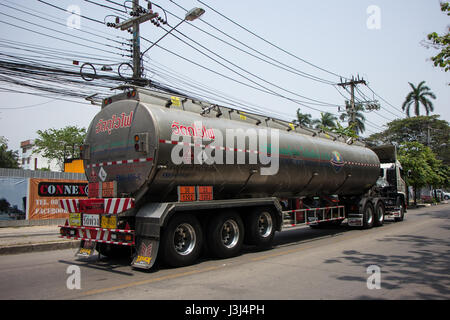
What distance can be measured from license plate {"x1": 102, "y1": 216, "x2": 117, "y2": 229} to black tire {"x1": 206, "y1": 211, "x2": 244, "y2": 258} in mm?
2127

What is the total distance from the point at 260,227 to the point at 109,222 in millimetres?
4102

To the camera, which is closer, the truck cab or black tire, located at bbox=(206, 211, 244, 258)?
black tire, located at bbox=(206, 211, 244, 258)

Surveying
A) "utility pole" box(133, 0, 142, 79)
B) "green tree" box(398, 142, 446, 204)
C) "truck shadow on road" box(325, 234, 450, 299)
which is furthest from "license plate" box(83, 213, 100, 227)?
"green tree" box(398, 142, 446, 204)

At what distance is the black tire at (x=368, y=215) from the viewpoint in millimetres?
14938

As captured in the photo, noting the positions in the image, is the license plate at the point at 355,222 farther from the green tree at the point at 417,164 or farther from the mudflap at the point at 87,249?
the green tree at the point at 417,164

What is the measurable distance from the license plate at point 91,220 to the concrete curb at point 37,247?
11.9ft

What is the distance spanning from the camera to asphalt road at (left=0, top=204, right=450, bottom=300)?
561 cm

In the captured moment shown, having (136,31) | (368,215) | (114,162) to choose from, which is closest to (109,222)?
(114,162)

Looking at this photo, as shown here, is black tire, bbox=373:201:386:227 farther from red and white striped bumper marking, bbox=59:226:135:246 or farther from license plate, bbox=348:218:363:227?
red and white striped bumper marking, bbox=59:226:135:246

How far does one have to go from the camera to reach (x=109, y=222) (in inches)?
302

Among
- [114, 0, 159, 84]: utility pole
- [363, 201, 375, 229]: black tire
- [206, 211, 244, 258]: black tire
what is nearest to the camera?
[206, 211, 244, 258]: black tire

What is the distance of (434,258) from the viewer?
8.57m

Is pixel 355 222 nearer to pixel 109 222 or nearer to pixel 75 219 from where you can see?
pixel 109 222

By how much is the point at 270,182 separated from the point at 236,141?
177 cm
